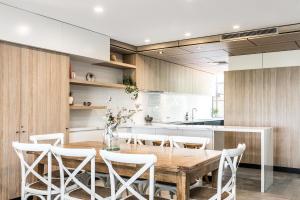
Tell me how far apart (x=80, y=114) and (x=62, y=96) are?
3.20 ft

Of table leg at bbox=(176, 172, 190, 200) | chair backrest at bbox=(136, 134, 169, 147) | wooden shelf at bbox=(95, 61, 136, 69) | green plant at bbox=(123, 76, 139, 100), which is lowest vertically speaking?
table leg at bbox=(176, 172, 190, 200)

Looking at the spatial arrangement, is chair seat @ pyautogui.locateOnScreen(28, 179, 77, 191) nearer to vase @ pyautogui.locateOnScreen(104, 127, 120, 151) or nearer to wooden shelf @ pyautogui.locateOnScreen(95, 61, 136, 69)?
vase @ pyautogui.locateOnScreen(104, 127, 120, 151)

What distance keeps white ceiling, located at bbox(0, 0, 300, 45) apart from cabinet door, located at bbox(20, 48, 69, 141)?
66 cm

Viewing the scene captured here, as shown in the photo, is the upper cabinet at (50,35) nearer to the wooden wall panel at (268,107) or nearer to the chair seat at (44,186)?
the chair seat at (44,186)

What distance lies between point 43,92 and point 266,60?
453 cm

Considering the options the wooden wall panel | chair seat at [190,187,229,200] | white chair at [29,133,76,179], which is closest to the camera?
chair seat at [190,187,229,200]

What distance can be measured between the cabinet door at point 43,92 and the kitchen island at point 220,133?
5.75ft

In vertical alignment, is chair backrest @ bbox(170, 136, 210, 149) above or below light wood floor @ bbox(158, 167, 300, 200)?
above

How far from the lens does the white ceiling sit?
12.1ft

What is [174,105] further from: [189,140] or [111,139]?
[111,139]

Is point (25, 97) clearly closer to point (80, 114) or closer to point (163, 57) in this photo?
point (80, 114)

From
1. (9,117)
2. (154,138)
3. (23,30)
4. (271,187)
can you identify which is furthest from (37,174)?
(271,187)

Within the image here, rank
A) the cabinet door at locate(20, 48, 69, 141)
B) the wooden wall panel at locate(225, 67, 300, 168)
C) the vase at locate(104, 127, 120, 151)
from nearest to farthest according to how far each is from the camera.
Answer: the vase at locate(104, 127, 120, 151), the cabinet door at locate(20, 48, 69, 141), the wooden wall panel at locate(225, 67, 300, 168)

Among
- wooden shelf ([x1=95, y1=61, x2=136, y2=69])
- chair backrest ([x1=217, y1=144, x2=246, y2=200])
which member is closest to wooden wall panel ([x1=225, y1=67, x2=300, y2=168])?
wooden shelf ([x1=95, y1=61, x2=136, y2=69])
